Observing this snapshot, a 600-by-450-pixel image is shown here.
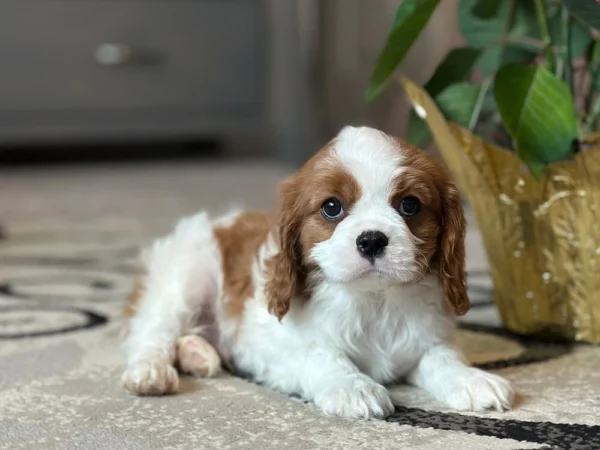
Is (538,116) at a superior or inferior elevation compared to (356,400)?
superior

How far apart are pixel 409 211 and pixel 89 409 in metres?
0.59

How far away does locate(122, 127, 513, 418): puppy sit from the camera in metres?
1.41

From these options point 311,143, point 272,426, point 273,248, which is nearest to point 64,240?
point 273,248

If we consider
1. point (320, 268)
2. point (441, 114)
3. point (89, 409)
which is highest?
point (441, 114)

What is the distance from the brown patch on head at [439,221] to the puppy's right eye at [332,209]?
9cm

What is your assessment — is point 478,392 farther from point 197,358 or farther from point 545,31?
point 545,31

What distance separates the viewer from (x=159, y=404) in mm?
1480

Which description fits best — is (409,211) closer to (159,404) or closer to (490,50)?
(159,404)

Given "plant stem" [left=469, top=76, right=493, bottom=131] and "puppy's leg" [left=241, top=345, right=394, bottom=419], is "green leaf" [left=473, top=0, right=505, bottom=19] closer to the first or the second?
"plant stem" [left=469, top=76, right=493, bottom=131]

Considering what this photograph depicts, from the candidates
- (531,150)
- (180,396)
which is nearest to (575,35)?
(531,150)

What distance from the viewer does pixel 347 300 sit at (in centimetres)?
153

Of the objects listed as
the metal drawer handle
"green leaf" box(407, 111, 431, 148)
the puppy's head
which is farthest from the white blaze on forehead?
the metal drawer handle

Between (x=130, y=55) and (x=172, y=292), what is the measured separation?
3060mm

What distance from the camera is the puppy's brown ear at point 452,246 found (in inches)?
58.9
